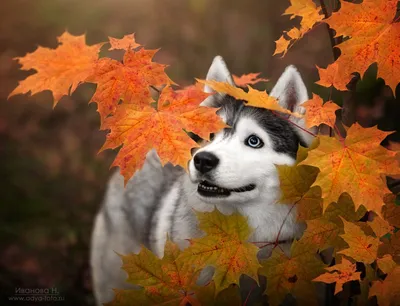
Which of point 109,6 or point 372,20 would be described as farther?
point 109,6

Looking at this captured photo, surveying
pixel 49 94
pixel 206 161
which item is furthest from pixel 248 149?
pixel 49 94

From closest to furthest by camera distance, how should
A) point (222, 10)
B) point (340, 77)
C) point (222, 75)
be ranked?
point (340, 77) → point (222, 75) → point (222, 10)

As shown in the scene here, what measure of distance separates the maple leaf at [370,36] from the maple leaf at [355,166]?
15cm

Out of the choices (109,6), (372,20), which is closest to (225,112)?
(372,20)

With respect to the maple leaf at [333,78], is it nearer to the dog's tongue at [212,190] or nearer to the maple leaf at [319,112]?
the maple leaf at [319,112]

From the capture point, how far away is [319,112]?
128 cm

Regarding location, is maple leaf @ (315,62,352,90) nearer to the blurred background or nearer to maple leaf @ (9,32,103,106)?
Answer: maple leaf @ (9,32,103,106)

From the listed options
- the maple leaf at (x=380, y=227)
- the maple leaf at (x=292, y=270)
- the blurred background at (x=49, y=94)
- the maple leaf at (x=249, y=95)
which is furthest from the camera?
the blurred background at (x=49, y=94)

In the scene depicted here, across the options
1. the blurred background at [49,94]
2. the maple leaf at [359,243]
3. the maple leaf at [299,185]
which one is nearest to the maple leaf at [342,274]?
the maple leaf at [359,243]

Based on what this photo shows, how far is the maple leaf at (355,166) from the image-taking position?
3.82 ft

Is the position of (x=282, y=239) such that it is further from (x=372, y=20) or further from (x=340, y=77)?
(x=372, y=20)

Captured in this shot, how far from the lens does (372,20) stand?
1.22m

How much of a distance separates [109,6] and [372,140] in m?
1.60

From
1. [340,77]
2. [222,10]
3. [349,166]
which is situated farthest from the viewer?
[222,10]
